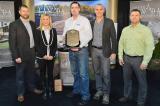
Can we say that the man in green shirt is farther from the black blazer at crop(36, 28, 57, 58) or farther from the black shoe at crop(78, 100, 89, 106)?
the black blazer at crop(36, 28, 57, 58)

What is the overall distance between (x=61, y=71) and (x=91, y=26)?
124 cm

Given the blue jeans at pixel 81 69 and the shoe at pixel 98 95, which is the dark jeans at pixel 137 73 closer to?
the shoe at pixel 98 95

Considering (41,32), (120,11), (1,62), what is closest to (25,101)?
(41,32)

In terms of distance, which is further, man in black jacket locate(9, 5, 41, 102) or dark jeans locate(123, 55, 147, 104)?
man in black jacket locate(9, 5, 41, 102)

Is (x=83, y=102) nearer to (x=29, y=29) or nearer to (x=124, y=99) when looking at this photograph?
(x=124, y=99)

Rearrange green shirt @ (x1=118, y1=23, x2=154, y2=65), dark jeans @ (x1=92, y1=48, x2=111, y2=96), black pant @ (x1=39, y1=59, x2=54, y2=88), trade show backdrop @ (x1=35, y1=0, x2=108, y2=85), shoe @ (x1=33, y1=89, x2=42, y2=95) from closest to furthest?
green shirt @ (x1=118, y1=23, x2=154, y2=65), dark jeans @ (x1=92, y1=48, x2=111, y2=96), black pant @ (x1=39, y1=59, x2=54, y2=88), shoe @ (x1=33, y1=89, x2=42, y2=95), trade show backdrop @ (x1=35, y1=0, x2=108, y2=85)

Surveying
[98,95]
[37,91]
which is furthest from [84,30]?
[37,91]

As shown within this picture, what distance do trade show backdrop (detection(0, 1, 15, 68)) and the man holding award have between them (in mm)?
2550

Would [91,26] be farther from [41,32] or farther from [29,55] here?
[29,55]

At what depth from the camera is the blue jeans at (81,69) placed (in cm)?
510

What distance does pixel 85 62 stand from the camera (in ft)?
16.8

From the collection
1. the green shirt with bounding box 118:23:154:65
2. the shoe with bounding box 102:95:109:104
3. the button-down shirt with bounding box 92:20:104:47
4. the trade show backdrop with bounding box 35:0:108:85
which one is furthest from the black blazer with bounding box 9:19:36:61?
the trade show backdrop with bounding box 35:0:108:85

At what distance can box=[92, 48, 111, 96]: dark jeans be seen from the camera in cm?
514

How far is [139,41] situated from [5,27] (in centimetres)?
362
